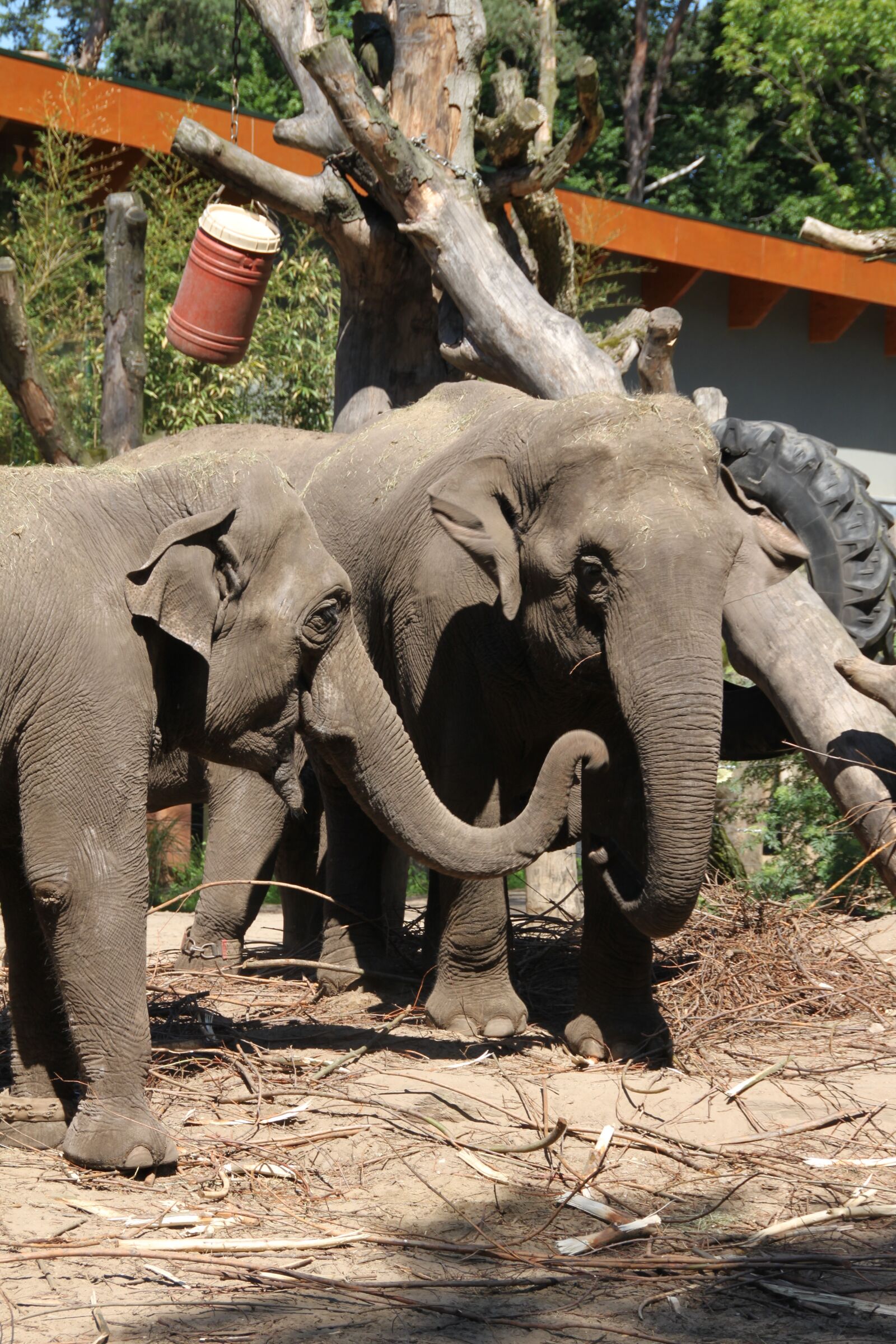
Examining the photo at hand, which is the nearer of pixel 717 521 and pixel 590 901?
pixel 717 521

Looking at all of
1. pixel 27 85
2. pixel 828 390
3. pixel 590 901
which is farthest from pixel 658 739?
pixel 828 390

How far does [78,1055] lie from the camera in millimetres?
4109

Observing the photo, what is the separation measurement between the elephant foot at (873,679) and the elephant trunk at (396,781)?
7.68 ft

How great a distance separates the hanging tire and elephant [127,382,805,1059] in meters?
1.23

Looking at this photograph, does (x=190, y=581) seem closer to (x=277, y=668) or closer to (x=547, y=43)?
(x=277, y=668)

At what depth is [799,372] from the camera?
20.7 meters

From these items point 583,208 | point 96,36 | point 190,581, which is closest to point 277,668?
point 190,581

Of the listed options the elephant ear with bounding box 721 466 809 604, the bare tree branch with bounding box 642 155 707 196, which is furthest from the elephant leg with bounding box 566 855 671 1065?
the bare tree branch with bounding box 642 155 707 196

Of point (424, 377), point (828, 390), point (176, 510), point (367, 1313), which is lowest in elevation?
point (367, 1313)

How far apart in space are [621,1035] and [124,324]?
17.3 feet

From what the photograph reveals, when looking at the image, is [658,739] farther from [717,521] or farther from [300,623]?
[300,623]

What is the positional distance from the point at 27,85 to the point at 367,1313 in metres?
11.5

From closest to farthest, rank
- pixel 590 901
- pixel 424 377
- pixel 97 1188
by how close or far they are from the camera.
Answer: pixel 97 1188
pixel 590 901
pixel 424 377

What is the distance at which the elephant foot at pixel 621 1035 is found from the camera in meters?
5.45
